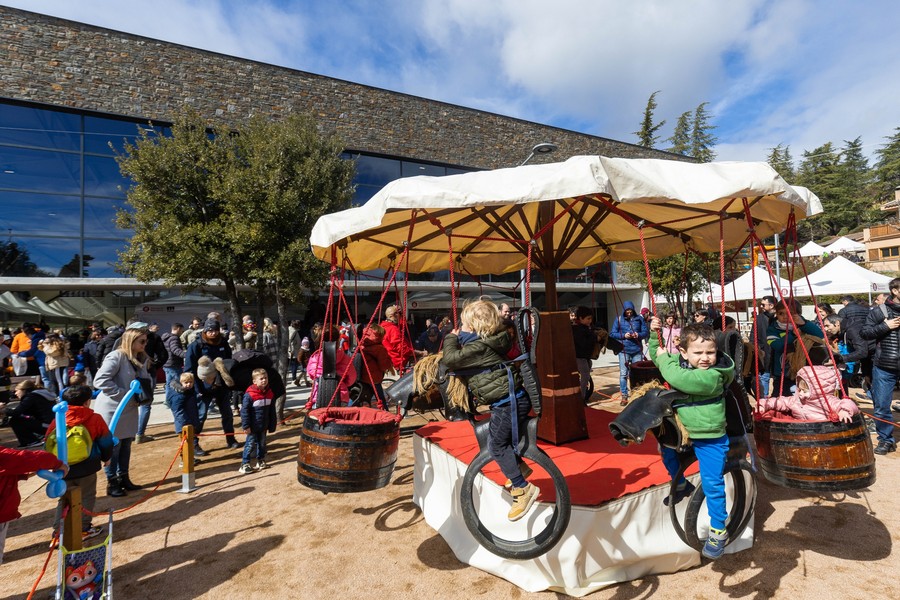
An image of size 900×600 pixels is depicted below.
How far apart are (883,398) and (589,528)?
17.2 ft

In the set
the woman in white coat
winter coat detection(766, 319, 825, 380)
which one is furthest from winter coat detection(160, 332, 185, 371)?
winter coat detection(766, 319, 825, 380)

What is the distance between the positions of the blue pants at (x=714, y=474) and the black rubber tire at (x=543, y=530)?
0.81 m

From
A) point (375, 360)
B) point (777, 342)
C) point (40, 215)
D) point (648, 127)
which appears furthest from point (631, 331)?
point (648, 127)

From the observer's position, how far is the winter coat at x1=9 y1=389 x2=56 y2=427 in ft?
18.7

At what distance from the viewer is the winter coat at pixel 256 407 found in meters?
5.71

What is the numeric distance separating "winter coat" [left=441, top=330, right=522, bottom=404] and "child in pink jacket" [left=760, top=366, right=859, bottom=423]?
2.26 meters

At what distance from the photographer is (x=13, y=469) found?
8.91 ft

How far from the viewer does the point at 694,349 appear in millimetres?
2721

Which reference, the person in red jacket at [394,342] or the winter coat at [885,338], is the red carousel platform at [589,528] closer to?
the person in red jacket at [394,342]

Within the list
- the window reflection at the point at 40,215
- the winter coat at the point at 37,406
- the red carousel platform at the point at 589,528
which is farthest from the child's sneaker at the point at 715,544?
the window reflection at the point at 40,215

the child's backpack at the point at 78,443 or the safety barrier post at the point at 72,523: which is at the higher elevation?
the child's backpack at the point at 78,443

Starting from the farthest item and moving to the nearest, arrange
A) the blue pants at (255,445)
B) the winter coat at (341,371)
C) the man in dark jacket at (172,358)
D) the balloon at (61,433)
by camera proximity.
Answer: the man in dark jacket at (172,358) → the winter coat at (341,371) → the blue pants at (255,445) → the balloon at (61,433)

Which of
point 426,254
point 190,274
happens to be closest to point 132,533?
point 426,254

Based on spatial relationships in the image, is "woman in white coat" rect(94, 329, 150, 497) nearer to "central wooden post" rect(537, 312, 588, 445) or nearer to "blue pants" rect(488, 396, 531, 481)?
"blue pants" rect(488, 396, 531, 481)
